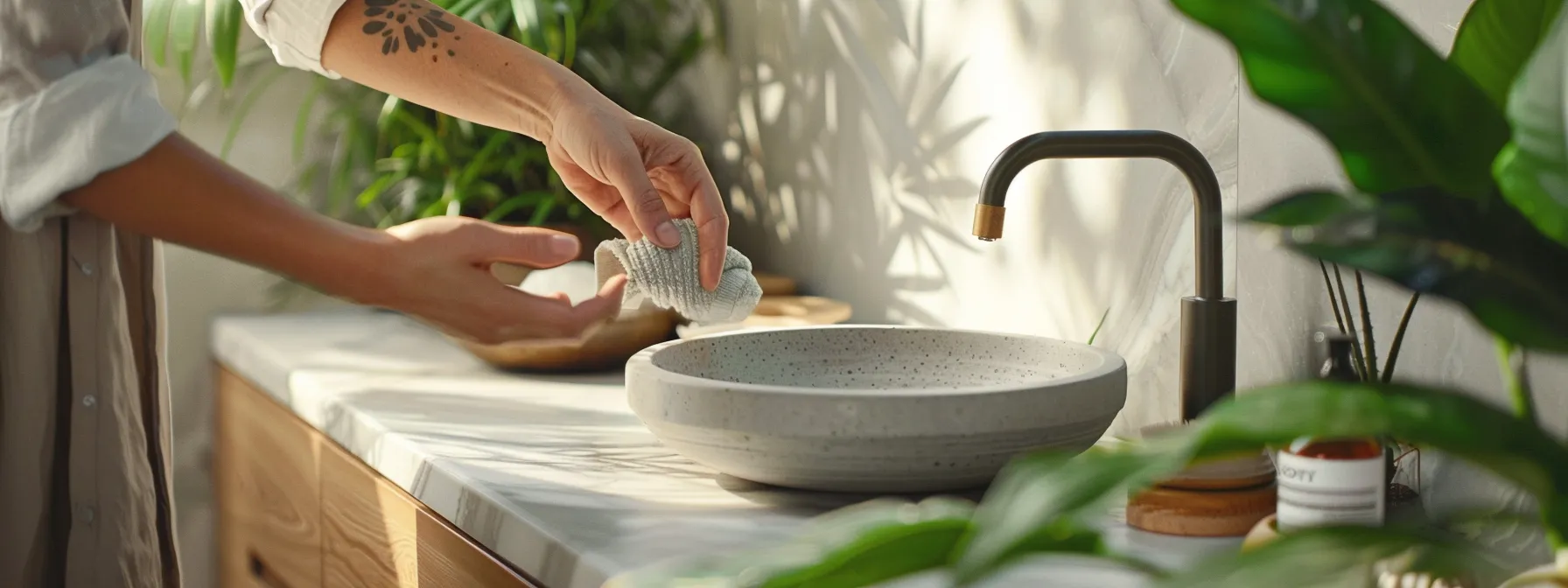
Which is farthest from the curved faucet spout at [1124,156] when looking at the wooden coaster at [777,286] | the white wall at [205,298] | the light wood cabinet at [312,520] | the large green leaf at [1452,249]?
the white wall at [205,298]

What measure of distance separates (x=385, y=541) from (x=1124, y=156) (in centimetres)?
74

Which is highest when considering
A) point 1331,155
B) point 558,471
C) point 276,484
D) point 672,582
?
point 1331,155

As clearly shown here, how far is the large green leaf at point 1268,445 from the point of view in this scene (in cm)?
36

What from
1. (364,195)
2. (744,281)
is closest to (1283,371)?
(744,281)

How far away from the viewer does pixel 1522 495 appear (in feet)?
2.85

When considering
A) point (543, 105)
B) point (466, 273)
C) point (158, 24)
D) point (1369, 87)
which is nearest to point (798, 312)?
point (543, 105)

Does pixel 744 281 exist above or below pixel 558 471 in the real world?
above

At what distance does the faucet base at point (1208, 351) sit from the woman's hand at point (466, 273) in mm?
442

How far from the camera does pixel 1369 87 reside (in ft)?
1.52

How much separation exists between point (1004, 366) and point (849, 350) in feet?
0.45

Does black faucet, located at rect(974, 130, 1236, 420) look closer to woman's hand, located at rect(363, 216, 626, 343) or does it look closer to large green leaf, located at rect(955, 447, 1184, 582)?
woman's hand, located at rect(363, 216, 626, 343)

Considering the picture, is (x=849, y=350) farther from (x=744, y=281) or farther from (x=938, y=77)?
(x=938, y=77)

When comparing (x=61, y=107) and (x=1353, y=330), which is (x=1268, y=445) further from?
(x=61, y=107)

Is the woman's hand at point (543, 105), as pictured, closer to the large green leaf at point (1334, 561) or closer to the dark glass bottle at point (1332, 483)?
the dark glass bottle at point (1332, 483)
